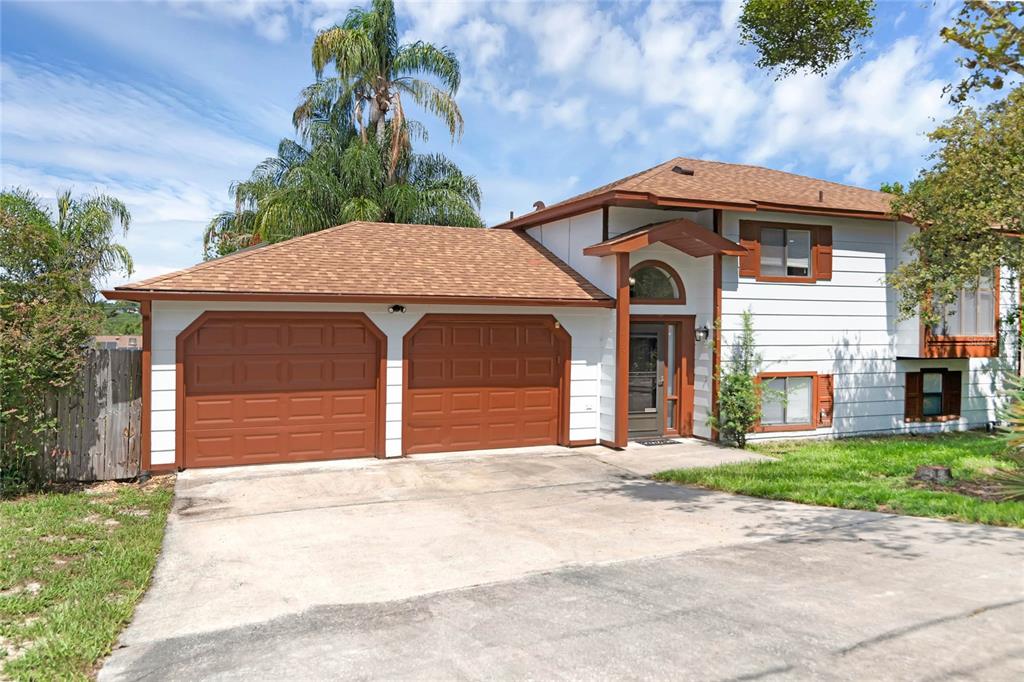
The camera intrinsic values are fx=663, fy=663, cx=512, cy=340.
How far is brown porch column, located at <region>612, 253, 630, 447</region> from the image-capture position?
11734mm

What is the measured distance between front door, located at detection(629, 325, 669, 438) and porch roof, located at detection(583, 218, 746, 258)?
5.62ft

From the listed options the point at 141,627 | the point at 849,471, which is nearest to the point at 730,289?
the point at 849,471

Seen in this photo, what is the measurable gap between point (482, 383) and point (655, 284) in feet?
12.7

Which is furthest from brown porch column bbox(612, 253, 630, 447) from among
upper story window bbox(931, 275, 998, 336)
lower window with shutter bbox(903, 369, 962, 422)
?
upper story window bbox(931, 275, 998, 336)

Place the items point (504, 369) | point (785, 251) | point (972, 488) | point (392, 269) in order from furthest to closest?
1. point (785, 251)
2. point (504, 369)
3. point (392, 269)
4. point (972, 488)

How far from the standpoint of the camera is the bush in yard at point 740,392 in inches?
478

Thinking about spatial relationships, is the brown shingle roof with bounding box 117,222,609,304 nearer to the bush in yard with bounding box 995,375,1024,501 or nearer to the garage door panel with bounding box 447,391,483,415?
the garage door panel with bounding box 447,391,483,415

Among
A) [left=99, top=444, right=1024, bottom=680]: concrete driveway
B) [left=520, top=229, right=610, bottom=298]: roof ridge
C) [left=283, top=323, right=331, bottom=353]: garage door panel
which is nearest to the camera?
[left=99, top=444, right=1024, bottom=680]: concrete driveway

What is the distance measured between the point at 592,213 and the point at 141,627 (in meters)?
10.00

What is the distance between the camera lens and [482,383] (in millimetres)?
11820

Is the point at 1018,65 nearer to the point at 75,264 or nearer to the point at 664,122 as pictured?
the point at 664,122

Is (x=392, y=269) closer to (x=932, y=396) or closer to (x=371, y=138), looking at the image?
(x=932, y=396)

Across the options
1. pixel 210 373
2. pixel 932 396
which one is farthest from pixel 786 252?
pixel 210 373

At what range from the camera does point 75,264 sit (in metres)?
20.0
